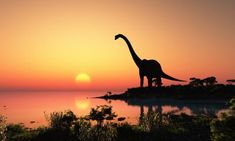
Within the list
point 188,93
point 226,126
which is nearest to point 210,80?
point 188,93

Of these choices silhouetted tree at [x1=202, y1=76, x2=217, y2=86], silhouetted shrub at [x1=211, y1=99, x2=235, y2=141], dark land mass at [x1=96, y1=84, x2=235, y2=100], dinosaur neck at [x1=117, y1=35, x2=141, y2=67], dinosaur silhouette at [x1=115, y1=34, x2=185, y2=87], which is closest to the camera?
silhouetted shrub at [x1=211, y1=99, x2=235, y2=141]

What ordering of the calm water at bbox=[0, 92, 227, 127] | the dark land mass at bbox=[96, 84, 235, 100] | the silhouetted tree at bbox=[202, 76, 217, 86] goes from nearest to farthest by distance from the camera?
the calm water at bbox=[0, 92, 227, 127]
the dark land mass at bbox=[96, 84, 235, 100]
the silhouetted tree at bbox=[202, 76, 217, 86]

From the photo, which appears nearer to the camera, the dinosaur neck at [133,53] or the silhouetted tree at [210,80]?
the dinosaur neck at [133,53]

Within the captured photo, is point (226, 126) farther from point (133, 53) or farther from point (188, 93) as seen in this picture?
point (188, 93)

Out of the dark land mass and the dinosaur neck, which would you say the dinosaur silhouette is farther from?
the dark land mass

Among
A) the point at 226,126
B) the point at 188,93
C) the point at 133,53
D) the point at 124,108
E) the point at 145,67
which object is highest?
the point at 133,53

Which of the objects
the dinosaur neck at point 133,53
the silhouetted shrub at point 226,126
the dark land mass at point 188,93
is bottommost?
the silhouetted shrub at point 226,126

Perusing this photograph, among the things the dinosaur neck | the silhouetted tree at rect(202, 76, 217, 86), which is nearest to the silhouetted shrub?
the dinosaur neck

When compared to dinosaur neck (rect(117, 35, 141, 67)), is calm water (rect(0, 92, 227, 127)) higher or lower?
lower

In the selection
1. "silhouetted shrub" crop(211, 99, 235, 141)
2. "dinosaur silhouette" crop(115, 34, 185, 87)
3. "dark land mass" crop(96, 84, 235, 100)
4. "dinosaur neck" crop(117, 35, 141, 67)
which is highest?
"dinosaur neck" crop(117, 35, 141, 67)

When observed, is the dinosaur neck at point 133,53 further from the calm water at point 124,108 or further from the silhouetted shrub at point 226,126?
the silhouetted shrub at point 226,126

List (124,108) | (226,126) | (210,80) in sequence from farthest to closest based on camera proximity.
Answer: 1. (210,80)
2. (124,108)
3. (226,126)

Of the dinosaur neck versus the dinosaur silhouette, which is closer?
the dinosaur neck

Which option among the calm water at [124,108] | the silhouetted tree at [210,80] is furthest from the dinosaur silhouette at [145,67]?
the silhouetted tree at [210,80]
